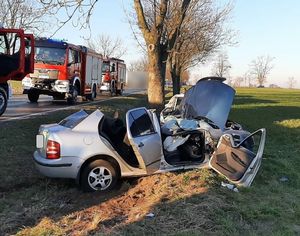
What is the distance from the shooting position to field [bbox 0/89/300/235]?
5.53 m

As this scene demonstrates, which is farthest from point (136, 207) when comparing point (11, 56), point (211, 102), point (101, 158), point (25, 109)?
point (25, 109)

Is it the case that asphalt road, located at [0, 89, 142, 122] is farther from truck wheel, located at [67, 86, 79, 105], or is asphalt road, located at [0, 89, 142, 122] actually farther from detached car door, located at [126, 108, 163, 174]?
detached car door, located at [126, 108, 163, 174]

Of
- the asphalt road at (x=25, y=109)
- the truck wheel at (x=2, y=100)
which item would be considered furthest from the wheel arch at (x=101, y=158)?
the truck wheel at (x=2, y=100)

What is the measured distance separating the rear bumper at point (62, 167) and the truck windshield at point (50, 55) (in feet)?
50.6

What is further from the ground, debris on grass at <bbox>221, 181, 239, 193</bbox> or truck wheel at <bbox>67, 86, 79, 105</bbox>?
truck wheel at <bbox>67, 86, 79, 105</bbox>

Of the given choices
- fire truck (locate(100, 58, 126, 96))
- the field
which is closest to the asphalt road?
the field

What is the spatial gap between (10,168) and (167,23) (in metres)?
13.4

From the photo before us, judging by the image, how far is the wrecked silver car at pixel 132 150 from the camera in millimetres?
7117

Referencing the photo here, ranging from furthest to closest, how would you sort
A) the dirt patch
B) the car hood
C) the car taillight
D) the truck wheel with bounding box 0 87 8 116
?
the truck wheel with bounding box 0 87 8 116
the car hood
the car taillight
the dirt patch

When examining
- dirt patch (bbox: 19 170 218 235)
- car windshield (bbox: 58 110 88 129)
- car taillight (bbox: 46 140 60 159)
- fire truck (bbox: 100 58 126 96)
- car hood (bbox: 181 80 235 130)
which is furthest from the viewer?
fire truck (bbox: 100 58 126 96)

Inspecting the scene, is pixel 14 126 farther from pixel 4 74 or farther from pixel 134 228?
pixel 134 228

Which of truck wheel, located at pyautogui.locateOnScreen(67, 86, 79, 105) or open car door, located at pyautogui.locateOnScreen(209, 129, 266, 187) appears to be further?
truck wheel, located at pyautogui.locateOnScreen(67, 86, 79, 105)

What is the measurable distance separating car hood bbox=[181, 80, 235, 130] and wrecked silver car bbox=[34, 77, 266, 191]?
73 centimetres

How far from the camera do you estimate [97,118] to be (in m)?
7.47
